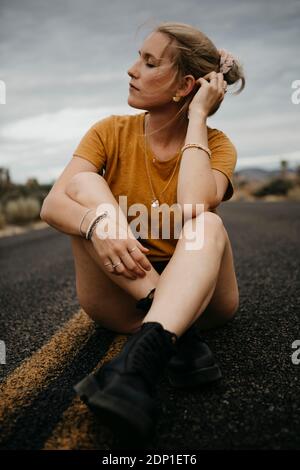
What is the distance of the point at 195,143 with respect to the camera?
2107 millimetres

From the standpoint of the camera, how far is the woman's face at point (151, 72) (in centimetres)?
220

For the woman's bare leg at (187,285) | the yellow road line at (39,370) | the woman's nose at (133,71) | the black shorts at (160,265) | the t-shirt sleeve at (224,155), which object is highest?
the woman's nose at (133,71)

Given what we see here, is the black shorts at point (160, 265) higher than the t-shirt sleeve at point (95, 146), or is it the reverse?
the t-shirt sleeve at point (95, 146)

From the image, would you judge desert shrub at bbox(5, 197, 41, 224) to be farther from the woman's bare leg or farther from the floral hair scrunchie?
the woman's bare leg

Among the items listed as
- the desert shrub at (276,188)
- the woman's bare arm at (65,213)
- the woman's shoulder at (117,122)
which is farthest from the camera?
the desert shrub at (276,188)

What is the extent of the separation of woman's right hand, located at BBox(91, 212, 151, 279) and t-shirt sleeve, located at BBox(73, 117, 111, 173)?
0.54 m

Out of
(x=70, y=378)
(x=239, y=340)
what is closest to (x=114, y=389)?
(x=70, y=378)

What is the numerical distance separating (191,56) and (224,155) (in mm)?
544

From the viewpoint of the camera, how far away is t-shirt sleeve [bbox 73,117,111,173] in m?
2.28

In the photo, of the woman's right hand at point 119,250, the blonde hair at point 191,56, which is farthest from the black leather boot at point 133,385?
the blonde hair at point 191,56

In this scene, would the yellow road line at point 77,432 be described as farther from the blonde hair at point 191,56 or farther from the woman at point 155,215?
the blonde hair at point 191,56

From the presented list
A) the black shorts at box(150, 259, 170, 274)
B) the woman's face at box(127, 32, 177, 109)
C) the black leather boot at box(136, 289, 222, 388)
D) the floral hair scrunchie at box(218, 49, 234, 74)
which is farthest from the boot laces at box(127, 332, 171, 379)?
the floral hair scrunchie at box(218, 49, 234, 74)

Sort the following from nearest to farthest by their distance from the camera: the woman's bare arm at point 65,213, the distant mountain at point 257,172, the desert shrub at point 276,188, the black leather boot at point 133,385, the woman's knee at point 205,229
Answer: the black leather boot at point 133,385 → the woman's knee at point 205,229 → the woman's bare arm at point 65,213 → the desert shrub at point 276,188 → the distant mountain at point 257,172

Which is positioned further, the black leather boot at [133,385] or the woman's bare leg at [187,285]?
the woman's bare leg at [187,285]
